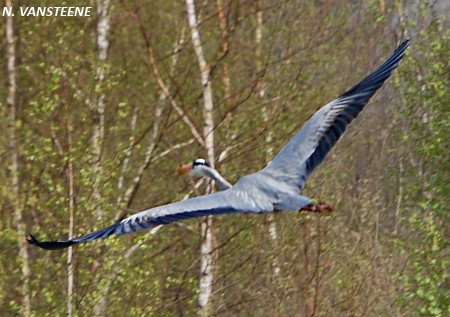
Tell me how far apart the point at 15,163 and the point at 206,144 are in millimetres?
3231

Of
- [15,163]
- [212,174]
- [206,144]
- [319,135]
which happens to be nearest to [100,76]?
[15,163]

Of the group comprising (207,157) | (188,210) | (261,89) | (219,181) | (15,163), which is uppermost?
(261,89)

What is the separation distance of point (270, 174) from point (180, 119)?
27.1ft

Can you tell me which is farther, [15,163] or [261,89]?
[261,89]

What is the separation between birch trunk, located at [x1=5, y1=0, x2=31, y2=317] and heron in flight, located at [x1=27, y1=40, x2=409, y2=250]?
8.43ft

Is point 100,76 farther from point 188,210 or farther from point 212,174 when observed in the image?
point 188,210

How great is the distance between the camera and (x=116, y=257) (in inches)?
523

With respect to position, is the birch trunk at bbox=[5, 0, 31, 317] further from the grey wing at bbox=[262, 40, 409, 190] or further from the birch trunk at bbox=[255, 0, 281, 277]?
the grey wing at bbox=[262, 40, 409, 190]

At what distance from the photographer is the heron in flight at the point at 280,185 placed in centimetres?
1048

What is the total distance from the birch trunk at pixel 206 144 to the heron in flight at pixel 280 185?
5.27m

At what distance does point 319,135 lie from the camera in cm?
1123

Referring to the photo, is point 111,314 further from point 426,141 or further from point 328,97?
point 328,97

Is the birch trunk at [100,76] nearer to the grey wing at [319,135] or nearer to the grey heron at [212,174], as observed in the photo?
the grey heron at [212,174]

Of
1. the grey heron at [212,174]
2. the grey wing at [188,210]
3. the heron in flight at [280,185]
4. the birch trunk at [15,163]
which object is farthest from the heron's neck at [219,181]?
the birch trunk at [15,163]
